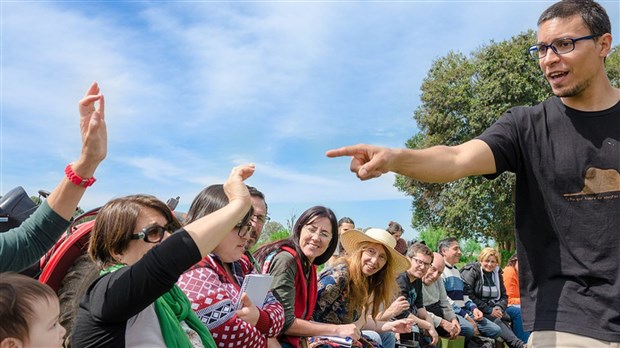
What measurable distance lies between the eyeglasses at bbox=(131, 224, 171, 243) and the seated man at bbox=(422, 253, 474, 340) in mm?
5519

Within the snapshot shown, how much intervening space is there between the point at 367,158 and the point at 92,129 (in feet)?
3.58

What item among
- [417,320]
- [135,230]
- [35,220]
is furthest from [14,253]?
[417,320]

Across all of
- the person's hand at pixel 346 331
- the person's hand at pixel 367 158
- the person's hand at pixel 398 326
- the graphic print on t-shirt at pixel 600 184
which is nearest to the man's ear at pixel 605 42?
the graphic print on t-shirt at pixel 600 184

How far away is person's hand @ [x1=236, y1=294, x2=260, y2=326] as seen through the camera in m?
3.15

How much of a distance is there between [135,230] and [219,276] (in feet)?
2.79

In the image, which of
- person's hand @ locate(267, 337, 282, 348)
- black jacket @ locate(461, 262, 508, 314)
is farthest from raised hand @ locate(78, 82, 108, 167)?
black jacket @ locate(461, 262, 508, 314)

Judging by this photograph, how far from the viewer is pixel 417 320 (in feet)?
22.4

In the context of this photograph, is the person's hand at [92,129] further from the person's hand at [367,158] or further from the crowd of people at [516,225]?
the person's hand at [367,158]

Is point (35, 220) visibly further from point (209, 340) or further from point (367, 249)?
point (367, 249)

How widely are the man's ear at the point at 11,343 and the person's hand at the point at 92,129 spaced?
77 centimetres

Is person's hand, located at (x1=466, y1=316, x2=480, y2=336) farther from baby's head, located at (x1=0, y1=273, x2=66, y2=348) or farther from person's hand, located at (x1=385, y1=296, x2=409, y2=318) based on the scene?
baby's head, located at (x1=0, y1=273, x2=66, y2=348)

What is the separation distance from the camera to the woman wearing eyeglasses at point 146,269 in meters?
2.15

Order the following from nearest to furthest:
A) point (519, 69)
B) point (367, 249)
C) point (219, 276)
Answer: point (219, 276) < point (367, 249) < point (519, 69)

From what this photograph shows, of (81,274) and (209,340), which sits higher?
(81,274)
